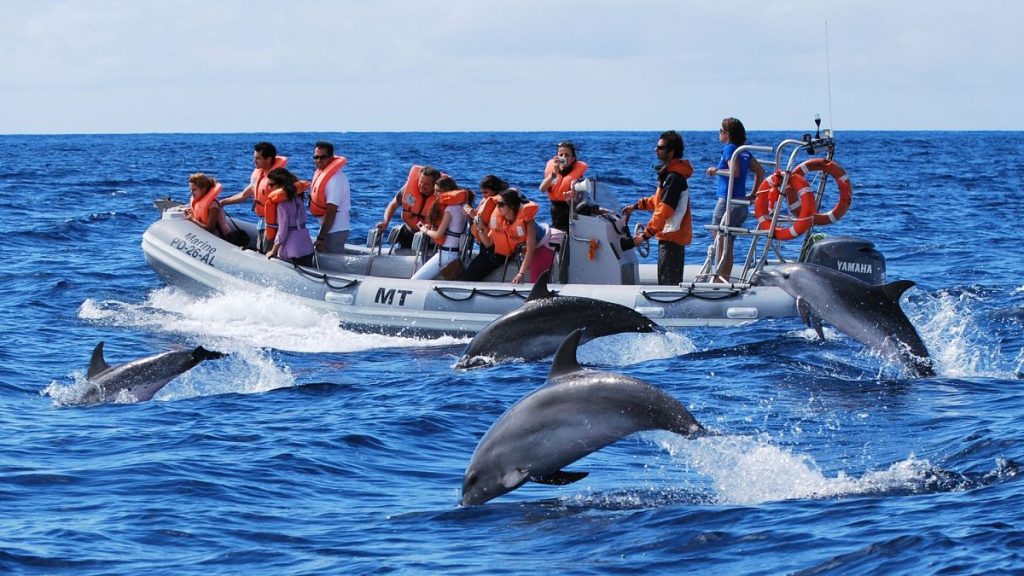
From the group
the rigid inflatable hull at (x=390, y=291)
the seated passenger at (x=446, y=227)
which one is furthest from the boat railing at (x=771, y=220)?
the seated passenger at (x=446, y=227)

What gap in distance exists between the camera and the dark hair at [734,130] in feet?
51.4

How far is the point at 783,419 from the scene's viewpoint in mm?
10844

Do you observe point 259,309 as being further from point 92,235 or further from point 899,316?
point 92,235

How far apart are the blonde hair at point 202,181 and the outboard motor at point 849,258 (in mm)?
8030

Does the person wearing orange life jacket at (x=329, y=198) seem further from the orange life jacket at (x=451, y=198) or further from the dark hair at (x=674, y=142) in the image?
the dark hair at (x=674, y=142)

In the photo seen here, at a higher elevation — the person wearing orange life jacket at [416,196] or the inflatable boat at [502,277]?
the person wearing orange life jacket at [416,196]

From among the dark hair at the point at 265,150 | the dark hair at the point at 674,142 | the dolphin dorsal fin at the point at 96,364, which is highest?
the dark hair at the point at 265,150

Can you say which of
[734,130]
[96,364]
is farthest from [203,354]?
[734,130]

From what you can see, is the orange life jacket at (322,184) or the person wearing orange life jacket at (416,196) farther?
the orange life jacket at (322,184)

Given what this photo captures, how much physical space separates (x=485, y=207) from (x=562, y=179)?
0.99 metres

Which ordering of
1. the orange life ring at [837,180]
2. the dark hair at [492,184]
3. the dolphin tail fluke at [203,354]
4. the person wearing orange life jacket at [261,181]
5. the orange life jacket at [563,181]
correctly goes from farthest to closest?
the person wearing orange life jacket at [261,181]
the orange life jacket at [563,181]
the dark hair at [492,184]
the orange life ring at [837,180]
the dolphin tail fluke at [203,354]

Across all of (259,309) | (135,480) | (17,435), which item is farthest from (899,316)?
(259,309)

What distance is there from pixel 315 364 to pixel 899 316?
587 centimetres

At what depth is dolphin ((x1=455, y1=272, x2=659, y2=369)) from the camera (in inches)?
445
